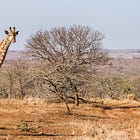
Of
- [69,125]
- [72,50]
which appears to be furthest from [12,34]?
[72,50]

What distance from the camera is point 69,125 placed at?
62.5 ft

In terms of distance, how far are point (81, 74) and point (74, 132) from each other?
16758 millimetres

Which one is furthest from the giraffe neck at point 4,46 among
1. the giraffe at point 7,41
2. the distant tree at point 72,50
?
the distant tree at point 72,50

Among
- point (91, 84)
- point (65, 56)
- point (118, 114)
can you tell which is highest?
point (65, 56)

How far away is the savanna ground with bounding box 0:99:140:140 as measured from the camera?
14.2 metres

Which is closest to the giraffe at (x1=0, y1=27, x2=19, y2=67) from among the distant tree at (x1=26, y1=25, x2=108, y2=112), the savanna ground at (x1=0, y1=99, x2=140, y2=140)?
the savanna ground at (x1=0, y1=99, x2=140, y2=140)

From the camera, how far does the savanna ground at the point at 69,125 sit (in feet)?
46.7

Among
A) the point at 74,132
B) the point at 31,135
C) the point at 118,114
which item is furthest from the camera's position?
the point at 118,114

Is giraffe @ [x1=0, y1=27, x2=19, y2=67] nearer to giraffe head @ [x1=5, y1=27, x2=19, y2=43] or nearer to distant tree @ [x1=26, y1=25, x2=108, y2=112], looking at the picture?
giraffe head @ [x1=5, y1=27, x2=19, y2=43]

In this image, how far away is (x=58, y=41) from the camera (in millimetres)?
34906

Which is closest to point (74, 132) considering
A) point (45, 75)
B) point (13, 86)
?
point (45, 75)

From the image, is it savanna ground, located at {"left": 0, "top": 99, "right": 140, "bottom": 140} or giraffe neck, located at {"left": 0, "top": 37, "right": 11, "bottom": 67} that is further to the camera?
giraffe neck, located at {"left": 0, "top": 37, "right": 11, "bottom": 67}

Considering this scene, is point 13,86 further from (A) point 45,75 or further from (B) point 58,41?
(A) point 45,75

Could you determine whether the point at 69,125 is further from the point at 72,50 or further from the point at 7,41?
the point at 72,50
